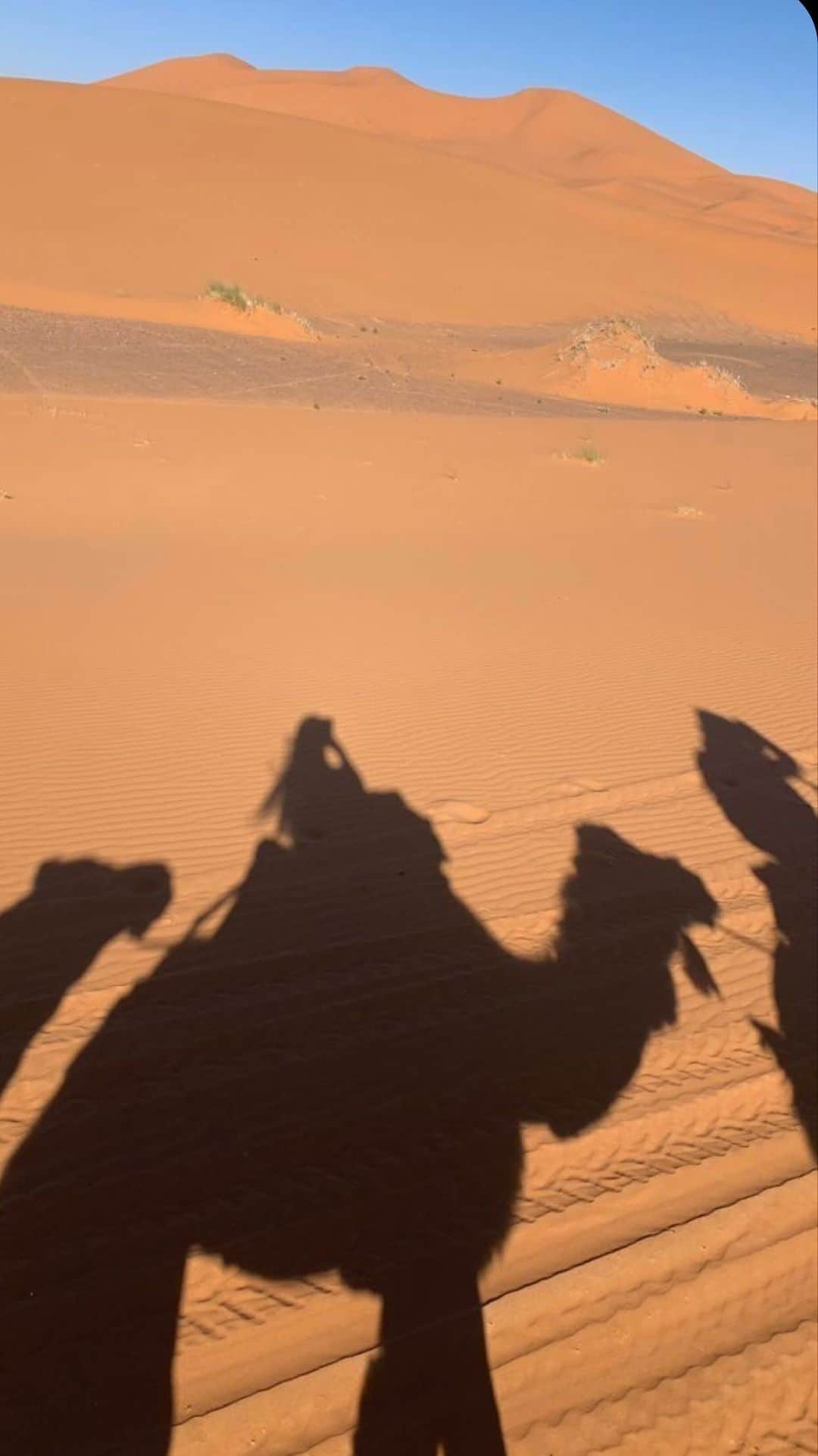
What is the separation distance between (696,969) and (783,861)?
1.50 meters

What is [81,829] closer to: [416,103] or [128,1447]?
[128,1447]

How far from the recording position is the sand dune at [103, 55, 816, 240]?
3103 inches

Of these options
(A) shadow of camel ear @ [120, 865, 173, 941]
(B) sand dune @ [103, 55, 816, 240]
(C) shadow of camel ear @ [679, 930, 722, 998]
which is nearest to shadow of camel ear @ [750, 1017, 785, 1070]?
(C) shadow of camel ear @ [679, 930, 722, 998]

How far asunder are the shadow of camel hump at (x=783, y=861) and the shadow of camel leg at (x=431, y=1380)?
65.8 inches

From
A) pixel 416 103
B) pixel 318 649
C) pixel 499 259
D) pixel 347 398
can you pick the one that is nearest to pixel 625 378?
pixel 347 398

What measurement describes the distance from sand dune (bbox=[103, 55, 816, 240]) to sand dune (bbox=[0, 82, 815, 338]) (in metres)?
20.7

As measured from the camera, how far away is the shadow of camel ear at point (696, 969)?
4.93 metres

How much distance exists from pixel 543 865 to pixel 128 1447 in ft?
12.2

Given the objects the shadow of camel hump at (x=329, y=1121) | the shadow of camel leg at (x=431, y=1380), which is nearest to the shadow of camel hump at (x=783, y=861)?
the shadow of camel hump at (x=329, y=1121)

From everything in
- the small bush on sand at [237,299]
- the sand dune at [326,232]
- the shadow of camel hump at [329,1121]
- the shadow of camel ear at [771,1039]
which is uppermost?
the sand dune at [326,232]

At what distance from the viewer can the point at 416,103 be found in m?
105

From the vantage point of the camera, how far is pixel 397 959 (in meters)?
4.96

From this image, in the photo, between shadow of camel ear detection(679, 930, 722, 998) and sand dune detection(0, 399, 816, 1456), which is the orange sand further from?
shadow of camel ear detection(679, 930, 722, 998)

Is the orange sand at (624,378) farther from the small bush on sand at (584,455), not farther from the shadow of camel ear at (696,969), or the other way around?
the shadow of camel ear at (696,969)
